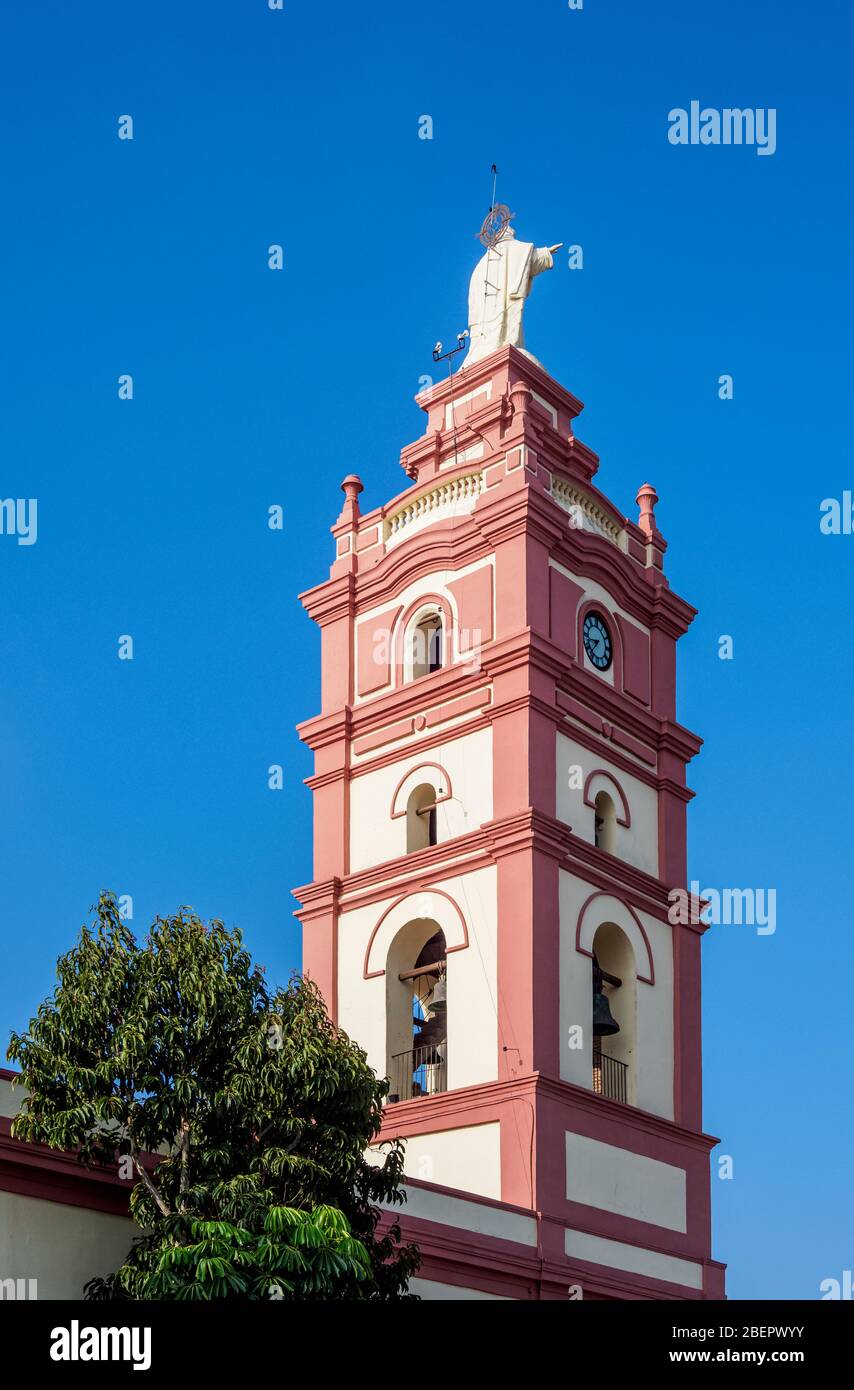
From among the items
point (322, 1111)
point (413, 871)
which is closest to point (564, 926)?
point (413, 871)

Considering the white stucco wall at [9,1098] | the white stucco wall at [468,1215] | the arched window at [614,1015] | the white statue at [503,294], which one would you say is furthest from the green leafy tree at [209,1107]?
the white statue at [503,294]

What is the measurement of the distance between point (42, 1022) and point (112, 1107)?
111cm

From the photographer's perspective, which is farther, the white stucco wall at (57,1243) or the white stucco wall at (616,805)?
the white stucco wall at (616,805)

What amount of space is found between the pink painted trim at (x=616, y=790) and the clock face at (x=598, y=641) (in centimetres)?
164

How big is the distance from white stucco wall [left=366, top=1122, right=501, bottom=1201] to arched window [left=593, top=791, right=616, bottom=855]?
4846 mm

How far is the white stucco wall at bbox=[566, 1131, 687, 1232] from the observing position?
1062 inches

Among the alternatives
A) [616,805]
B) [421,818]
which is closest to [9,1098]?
[421,818]

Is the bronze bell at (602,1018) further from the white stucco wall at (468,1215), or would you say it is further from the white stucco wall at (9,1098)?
the white stucco wall at (9,1098)

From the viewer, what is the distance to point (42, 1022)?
19.2m

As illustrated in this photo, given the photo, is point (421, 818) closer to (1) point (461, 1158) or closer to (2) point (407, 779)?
(2) point (407, 779)

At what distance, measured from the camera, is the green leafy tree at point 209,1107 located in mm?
18391

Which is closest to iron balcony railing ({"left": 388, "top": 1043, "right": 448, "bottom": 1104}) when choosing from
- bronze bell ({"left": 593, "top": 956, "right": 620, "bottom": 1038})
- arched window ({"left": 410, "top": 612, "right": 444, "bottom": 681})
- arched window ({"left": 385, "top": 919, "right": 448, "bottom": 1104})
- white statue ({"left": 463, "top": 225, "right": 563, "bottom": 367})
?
arched window ({"left": 385, "top": 919, "right": 448, "bottom": 1104})

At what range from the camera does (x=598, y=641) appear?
3097 centimetres
